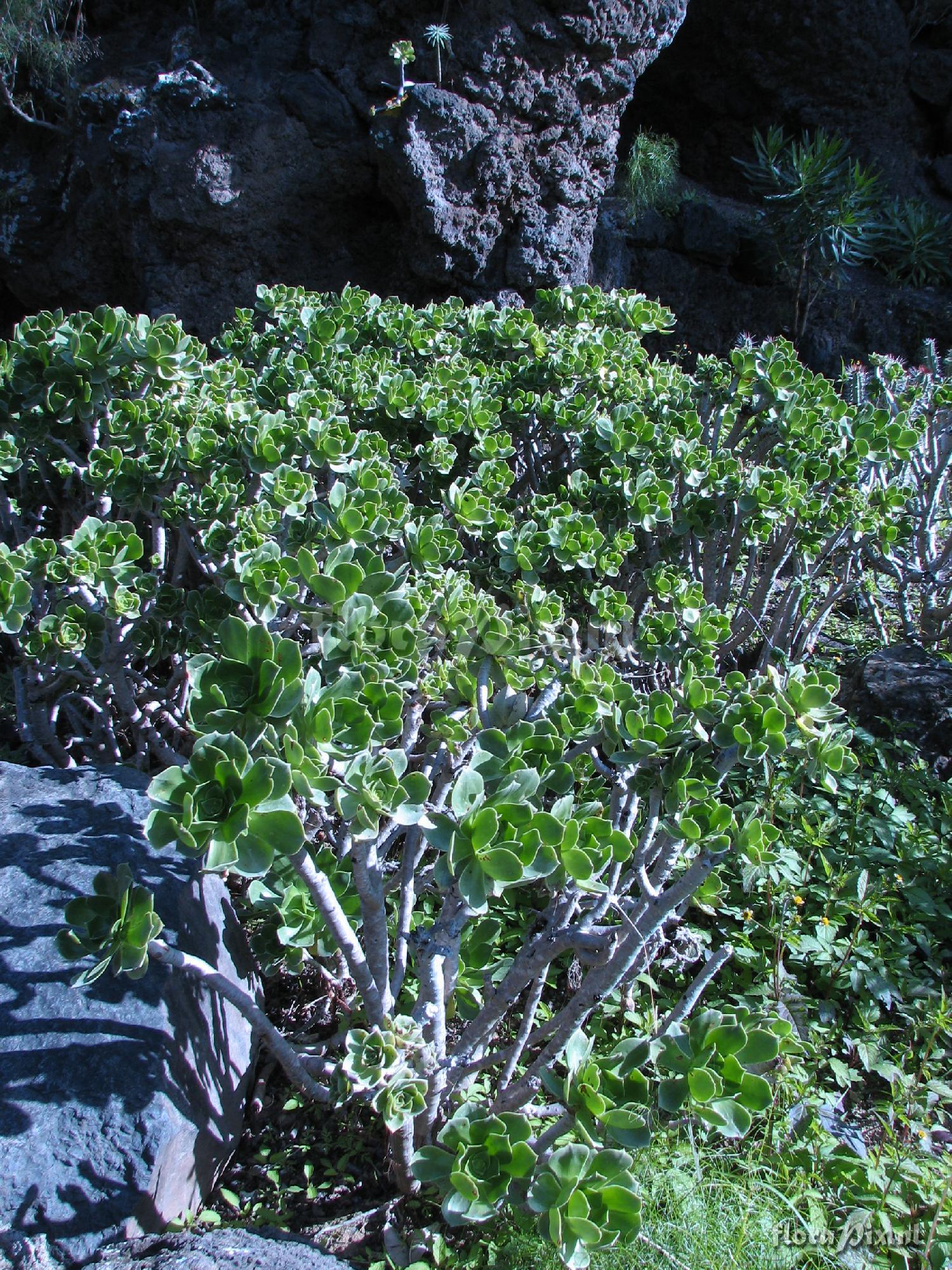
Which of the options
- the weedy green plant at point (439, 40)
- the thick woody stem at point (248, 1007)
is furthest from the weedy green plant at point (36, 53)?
the thick woody stem at point (248, 1007)

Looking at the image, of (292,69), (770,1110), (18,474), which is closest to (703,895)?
(770,1110)

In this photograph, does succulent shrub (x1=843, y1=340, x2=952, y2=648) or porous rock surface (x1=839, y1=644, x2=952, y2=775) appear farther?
succulent shrub (x1=843, y1=340, x2=952, y2=648)

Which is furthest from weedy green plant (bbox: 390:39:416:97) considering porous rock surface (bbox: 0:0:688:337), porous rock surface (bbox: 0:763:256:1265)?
porous rock surface (bbox: 0:763:256:1265)

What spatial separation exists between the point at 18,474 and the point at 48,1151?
2.07 m

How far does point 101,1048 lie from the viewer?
5.18 feet

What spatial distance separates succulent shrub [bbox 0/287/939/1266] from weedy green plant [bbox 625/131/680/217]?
4951 mm

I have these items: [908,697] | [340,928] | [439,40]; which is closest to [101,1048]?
[340,928]

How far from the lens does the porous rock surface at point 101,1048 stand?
1.45 metres

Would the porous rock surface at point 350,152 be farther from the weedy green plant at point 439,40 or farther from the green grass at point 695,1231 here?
the green grass at point 695,1231

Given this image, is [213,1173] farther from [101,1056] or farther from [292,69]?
[292,69]

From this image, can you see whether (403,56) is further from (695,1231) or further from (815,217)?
Result: (695,1231)

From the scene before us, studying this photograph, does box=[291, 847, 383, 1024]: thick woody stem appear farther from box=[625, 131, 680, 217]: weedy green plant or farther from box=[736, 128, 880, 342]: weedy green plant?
box=[736, 128, 880, 342]: weedy green plant

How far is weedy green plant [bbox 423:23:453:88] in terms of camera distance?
18.5 feet

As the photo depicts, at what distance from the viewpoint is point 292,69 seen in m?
6.21
